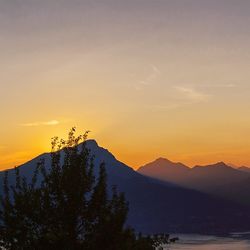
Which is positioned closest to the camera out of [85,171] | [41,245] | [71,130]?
[41,245]

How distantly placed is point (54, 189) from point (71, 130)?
3123 millimetres

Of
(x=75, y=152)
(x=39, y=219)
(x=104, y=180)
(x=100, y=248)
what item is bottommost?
(x=100, y=248)

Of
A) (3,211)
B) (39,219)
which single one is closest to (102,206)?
(39,219)

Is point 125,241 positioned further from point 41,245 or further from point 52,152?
point 52,152

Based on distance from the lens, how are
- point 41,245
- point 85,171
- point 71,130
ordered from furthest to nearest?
point 71,130, point 85,171, point 41,245

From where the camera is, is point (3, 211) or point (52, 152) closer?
point (3, 211)

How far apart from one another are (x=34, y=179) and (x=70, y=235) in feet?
9.15

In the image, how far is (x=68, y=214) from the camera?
791 inches

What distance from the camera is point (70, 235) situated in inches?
785

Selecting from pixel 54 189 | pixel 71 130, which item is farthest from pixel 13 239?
pixel 71 130

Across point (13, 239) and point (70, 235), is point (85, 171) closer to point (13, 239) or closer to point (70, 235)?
point (70, 235)

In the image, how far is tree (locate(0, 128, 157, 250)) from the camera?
19.6 meters

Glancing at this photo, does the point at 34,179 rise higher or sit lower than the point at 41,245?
higher

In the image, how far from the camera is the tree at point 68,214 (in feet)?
64.3
